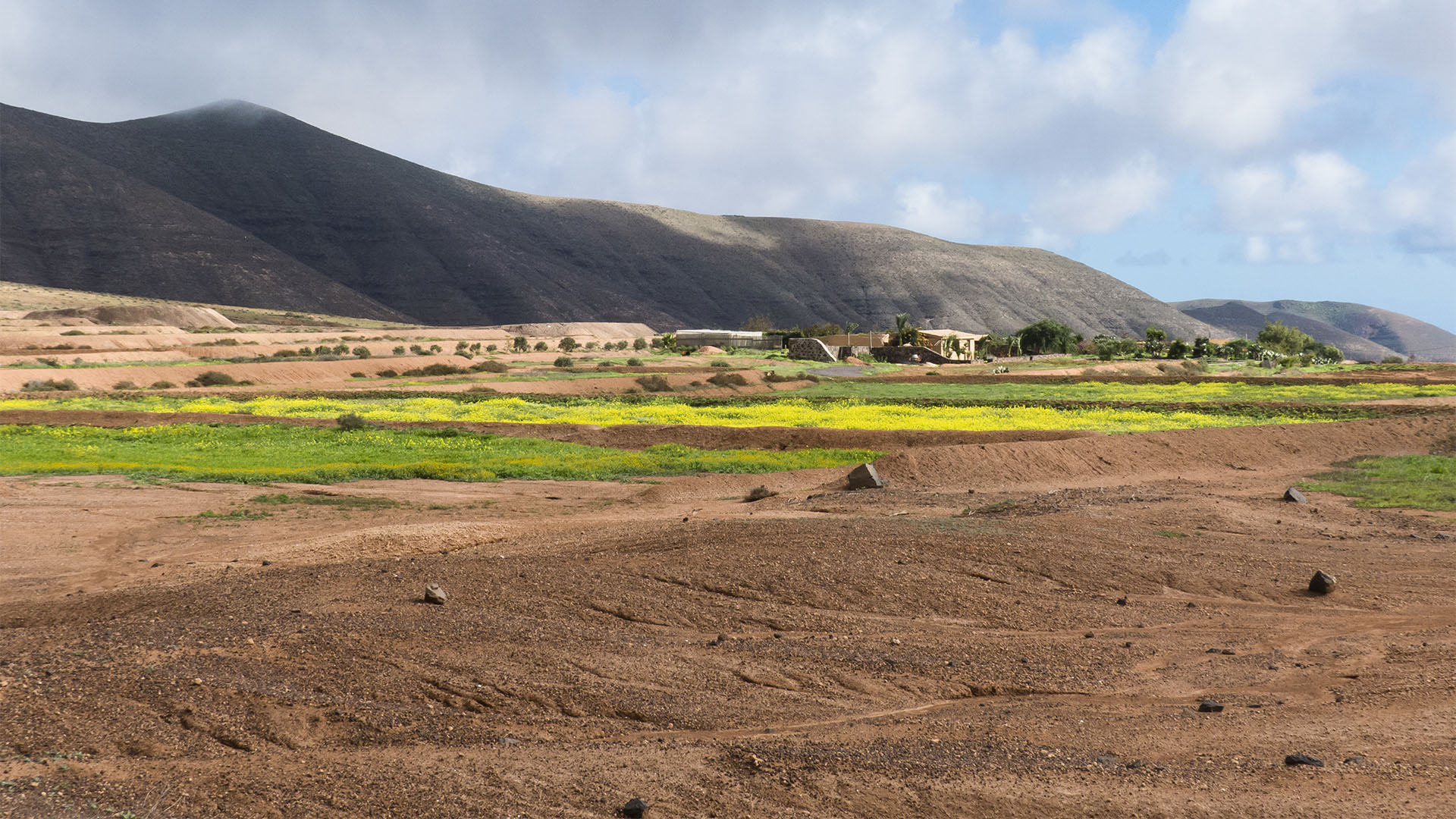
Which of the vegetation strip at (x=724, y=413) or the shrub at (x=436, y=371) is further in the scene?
the shrub at (x=436, y=371)

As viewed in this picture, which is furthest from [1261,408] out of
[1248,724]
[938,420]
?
[1248,724]

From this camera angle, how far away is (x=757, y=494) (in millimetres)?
20734

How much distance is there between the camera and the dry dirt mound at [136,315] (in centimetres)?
8319

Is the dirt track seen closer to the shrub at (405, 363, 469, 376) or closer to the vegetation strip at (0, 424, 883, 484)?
the vegetation strip at (0, 424, 883, 484)

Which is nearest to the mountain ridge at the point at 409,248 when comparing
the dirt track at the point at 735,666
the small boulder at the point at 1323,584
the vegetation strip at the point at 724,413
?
the vegetation strip at the point at 724,413

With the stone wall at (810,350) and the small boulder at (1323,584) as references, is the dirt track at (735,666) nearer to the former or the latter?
the small boulder at (1323,584)

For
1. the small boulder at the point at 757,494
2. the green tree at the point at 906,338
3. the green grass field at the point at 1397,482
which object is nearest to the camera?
the green grass field at the point at 1397,482

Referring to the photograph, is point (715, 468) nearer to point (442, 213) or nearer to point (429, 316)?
point (429, 316)

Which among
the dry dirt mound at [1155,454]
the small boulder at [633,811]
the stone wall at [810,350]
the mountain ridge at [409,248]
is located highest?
the mountain ridge at [409,248]

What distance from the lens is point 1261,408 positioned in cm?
4059

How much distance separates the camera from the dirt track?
6.63 metres

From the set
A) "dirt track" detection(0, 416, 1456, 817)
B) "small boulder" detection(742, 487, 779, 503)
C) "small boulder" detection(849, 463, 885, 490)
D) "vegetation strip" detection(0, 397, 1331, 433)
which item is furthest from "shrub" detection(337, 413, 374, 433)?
"small boulder" detection(849, 463, 885, 490)

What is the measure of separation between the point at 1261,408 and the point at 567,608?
123 feet

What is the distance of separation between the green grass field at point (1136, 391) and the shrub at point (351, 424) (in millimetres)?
23602
